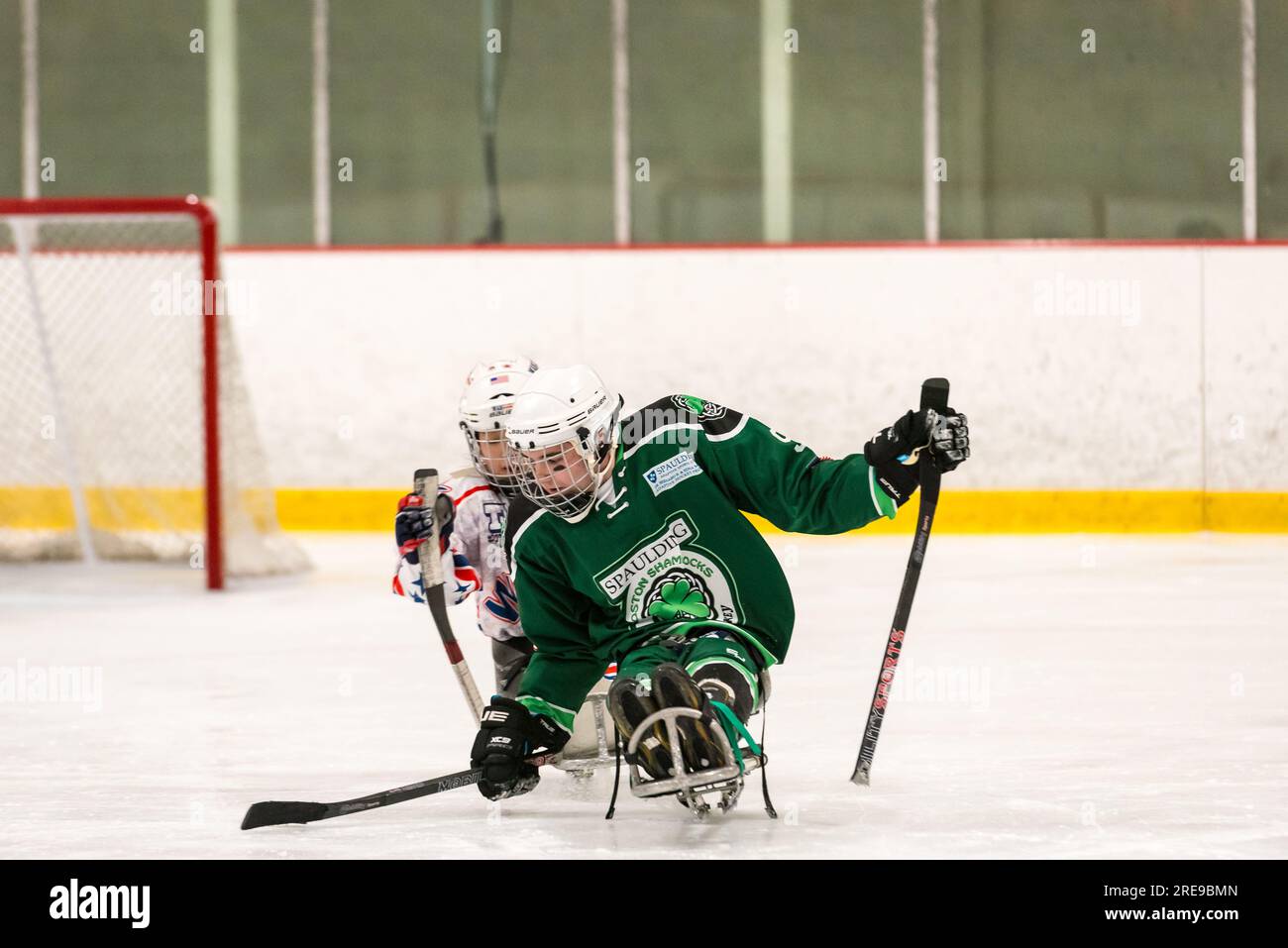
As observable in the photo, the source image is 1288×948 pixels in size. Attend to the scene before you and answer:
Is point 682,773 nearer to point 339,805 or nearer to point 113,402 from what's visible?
point 339,805

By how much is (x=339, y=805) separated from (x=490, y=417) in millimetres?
689

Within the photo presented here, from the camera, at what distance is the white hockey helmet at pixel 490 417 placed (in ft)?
9.82

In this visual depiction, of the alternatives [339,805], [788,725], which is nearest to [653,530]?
[339,805]

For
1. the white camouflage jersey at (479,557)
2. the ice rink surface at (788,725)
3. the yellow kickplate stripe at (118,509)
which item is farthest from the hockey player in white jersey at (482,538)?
the yellow kickplate stripe at (118,509)

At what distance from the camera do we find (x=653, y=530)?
113 inches

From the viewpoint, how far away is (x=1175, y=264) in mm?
7754

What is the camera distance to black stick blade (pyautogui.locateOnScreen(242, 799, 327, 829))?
110 inches

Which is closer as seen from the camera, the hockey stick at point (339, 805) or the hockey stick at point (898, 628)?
the hockey stick at point (339, 805)

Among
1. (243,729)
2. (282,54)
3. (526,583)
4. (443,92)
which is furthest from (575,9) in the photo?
(526,583)

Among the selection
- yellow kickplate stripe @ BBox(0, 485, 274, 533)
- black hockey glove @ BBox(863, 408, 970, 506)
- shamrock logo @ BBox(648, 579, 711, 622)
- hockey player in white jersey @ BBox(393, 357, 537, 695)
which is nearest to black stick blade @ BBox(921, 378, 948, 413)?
black hockey glove @ BBox(863, 408, 970, 506)

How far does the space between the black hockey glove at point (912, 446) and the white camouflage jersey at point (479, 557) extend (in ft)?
2.47

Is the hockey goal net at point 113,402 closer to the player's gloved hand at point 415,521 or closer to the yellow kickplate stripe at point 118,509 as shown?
the yellow kickplate stripe at point 118,509

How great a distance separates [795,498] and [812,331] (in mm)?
5141

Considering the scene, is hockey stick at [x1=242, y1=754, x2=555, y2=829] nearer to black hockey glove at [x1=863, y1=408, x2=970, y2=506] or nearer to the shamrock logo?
the shamrock logo
